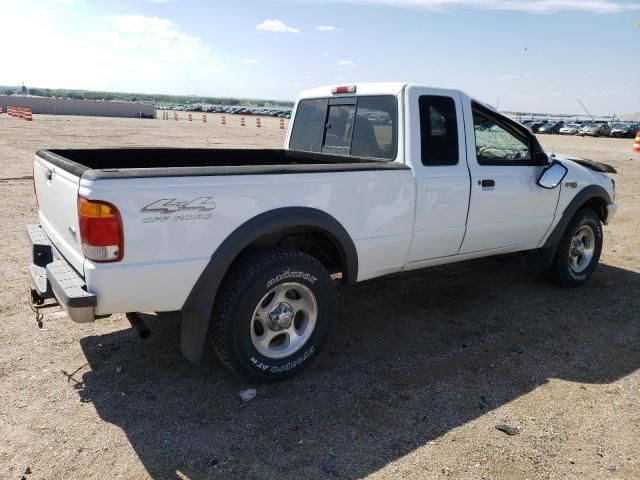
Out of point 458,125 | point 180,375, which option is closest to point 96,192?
point 180,375

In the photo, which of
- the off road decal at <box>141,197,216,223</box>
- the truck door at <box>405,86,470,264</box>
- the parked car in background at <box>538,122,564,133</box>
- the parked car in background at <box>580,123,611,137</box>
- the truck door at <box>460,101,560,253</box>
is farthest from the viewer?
the parked car in background at <box>538,122,564,133</box>

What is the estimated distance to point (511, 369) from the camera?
3928 mm

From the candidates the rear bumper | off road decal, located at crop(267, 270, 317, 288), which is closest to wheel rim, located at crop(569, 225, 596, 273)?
off road decal, located at crop(267, 270, 317, 288)

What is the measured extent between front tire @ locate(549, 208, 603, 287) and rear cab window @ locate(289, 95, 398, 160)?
8.06ft

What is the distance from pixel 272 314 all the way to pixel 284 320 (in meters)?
0.10

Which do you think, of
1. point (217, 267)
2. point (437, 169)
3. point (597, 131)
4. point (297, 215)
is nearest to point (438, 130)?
point (437, 169)

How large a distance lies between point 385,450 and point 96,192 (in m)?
2.12

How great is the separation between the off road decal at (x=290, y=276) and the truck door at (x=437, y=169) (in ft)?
3.29

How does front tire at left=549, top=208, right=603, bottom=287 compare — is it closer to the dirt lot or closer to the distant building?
the dirt lot

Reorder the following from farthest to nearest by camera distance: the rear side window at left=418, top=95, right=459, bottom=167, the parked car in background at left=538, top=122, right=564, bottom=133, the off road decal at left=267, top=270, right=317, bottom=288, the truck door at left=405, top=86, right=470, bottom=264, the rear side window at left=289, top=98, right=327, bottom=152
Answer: the parked car in background at left=538, top=122, right=564, bottom=133
the rear side window at left=289, top=98, right=327, bottom=152
the rear side window at left=418, top=95, right=459, bottom=167
the truck door at left=405, top=86, right=470, bottom=264
the off road decal at left=267, top=270, right=317, bottom=288

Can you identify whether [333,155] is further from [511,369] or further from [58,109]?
[58,109]

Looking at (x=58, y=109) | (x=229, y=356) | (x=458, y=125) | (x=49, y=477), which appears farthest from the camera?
(x=58, y=109)

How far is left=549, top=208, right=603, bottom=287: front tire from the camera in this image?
18.1ft

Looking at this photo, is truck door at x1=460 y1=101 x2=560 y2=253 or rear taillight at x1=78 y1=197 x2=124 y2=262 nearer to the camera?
rear taillight at x1=78 y1=197 x2=124 y2=262
